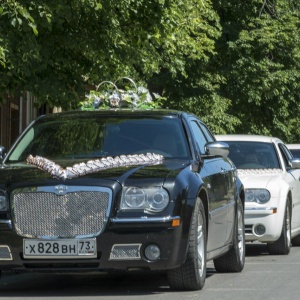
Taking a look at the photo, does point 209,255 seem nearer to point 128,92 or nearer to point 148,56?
point 128,92

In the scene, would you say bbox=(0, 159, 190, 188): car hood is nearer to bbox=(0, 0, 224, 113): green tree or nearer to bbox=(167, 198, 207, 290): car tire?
bbox=(167, 198, 207, 290): car tire

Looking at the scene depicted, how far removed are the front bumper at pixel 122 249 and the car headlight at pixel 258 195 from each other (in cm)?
529

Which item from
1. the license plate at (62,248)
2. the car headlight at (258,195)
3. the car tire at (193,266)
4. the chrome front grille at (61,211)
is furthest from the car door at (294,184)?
the license plate at (62,248)

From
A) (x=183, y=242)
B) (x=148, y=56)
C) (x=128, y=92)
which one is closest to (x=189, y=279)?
(x=183, y=242)

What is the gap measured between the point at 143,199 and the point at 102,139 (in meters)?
1.52

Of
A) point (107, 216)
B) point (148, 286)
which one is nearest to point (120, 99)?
point (148, 286)

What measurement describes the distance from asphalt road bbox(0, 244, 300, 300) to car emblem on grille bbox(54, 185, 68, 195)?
2.83 feet

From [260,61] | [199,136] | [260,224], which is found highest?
[199,136]

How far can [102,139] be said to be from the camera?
1171cm

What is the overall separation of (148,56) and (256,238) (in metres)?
6.03

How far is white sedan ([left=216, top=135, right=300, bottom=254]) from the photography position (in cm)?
1562

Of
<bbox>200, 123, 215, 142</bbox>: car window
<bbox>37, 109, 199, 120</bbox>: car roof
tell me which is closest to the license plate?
<bbox>37, 109, 199, 120</bbox>: car roof

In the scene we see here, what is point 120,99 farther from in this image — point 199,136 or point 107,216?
point 107,216

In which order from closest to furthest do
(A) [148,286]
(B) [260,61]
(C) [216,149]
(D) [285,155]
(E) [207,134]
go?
(A) [148,286]
(C) [216,149]
(E) [207,134]
(D) [285,155]
(B) [260,61]
